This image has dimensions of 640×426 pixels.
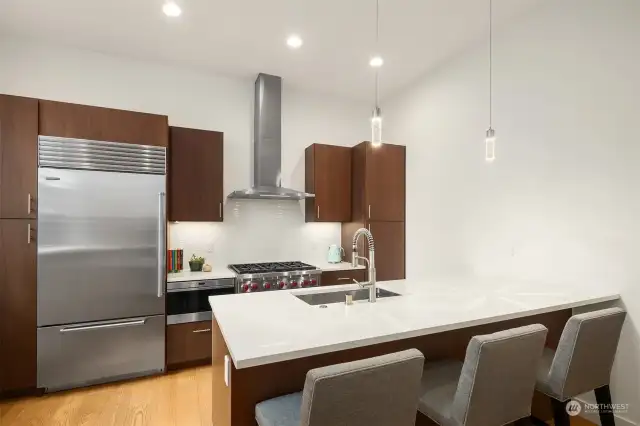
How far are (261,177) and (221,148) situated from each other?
545 millimetres

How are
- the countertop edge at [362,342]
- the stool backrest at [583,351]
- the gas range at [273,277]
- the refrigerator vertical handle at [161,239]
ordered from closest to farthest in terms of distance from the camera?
the countertop edge at [362,342] < the stool backrest at [583,351] < the refrigerator vertical handle at [161,239] < the gas range at [273,277]

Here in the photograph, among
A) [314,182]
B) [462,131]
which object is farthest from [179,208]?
[462,131]

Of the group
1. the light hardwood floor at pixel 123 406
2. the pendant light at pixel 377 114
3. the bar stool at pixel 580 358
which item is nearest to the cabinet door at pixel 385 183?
the pendant light at pixel 377 114

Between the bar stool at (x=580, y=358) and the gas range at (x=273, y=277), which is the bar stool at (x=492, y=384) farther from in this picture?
the gas range at (x=273, y=277)

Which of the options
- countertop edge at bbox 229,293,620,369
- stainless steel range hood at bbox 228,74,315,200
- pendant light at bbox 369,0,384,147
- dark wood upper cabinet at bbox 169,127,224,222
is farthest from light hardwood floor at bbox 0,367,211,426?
pendant light at bbox 369,0,384,147

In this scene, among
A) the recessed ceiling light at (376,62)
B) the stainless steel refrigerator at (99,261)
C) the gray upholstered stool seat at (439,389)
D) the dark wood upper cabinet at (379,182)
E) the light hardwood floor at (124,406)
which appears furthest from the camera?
the dark wood upper cabinet at (379,182)

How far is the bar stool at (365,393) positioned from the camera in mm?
1031

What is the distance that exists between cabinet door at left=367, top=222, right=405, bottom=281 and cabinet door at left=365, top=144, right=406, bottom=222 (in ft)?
0.33

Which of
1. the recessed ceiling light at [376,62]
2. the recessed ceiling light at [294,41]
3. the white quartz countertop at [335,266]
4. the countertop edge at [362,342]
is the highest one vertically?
the recessed ceiling light at [294,41]

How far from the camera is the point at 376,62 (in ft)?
11.4

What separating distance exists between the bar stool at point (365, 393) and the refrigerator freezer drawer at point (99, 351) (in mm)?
2257

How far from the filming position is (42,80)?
313 cm

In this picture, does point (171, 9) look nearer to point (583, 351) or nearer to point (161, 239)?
point (161, 239)

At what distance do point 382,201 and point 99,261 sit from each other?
3012 millimetres
